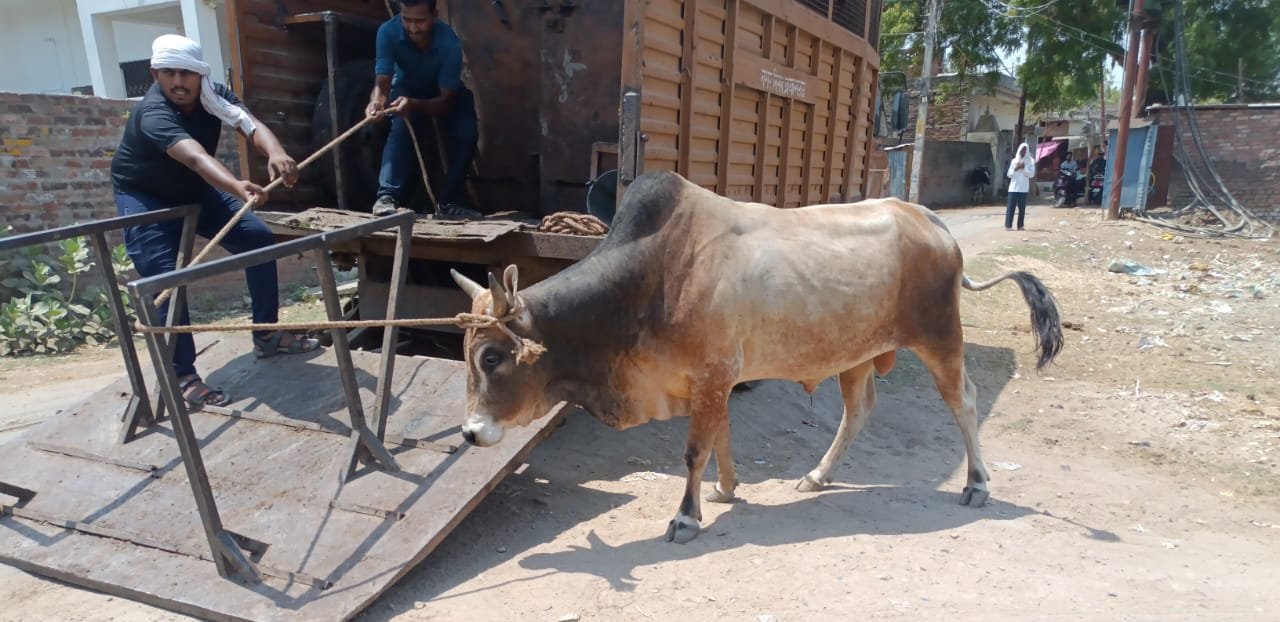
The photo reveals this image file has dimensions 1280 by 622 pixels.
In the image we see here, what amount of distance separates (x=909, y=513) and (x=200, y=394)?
3.61 m

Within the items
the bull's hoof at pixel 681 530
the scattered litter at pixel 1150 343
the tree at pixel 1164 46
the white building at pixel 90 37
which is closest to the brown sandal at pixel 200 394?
the bull's hoof at pixel 681 530

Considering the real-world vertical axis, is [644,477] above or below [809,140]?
below

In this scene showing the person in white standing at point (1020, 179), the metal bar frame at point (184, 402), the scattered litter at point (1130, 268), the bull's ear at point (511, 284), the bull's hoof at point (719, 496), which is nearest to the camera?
the metal bar frame at point (184, 402)

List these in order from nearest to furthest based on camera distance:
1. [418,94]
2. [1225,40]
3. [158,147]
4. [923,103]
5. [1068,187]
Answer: [158,147] → [418,94] → [923,103] → [1068,187] → [1225,40]

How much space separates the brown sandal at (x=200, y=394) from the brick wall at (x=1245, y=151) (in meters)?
19.6

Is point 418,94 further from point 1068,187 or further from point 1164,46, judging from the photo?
point 1164,46

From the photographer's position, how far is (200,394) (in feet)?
13.6

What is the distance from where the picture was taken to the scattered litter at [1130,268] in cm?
1120

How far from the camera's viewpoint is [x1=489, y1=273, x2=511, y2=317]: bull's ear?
10.3ft

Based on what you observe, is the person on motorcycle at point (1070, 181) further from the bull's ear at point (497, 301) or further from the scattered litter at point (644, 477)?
the bull's ear at point (497, 301)

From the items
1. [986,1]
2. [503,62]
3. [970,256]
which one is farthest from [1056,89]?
[503,62]

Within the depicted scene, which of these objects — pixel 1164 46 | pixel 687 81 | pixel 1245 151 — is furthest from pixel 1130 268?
pixel 1164 46

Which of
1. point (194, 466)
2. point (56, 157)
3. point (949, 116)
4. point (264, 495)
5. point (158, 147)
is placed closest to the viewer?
point (194, 466)

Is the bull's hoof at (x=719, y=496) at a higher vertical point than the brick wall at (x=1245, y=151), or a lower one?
lower
